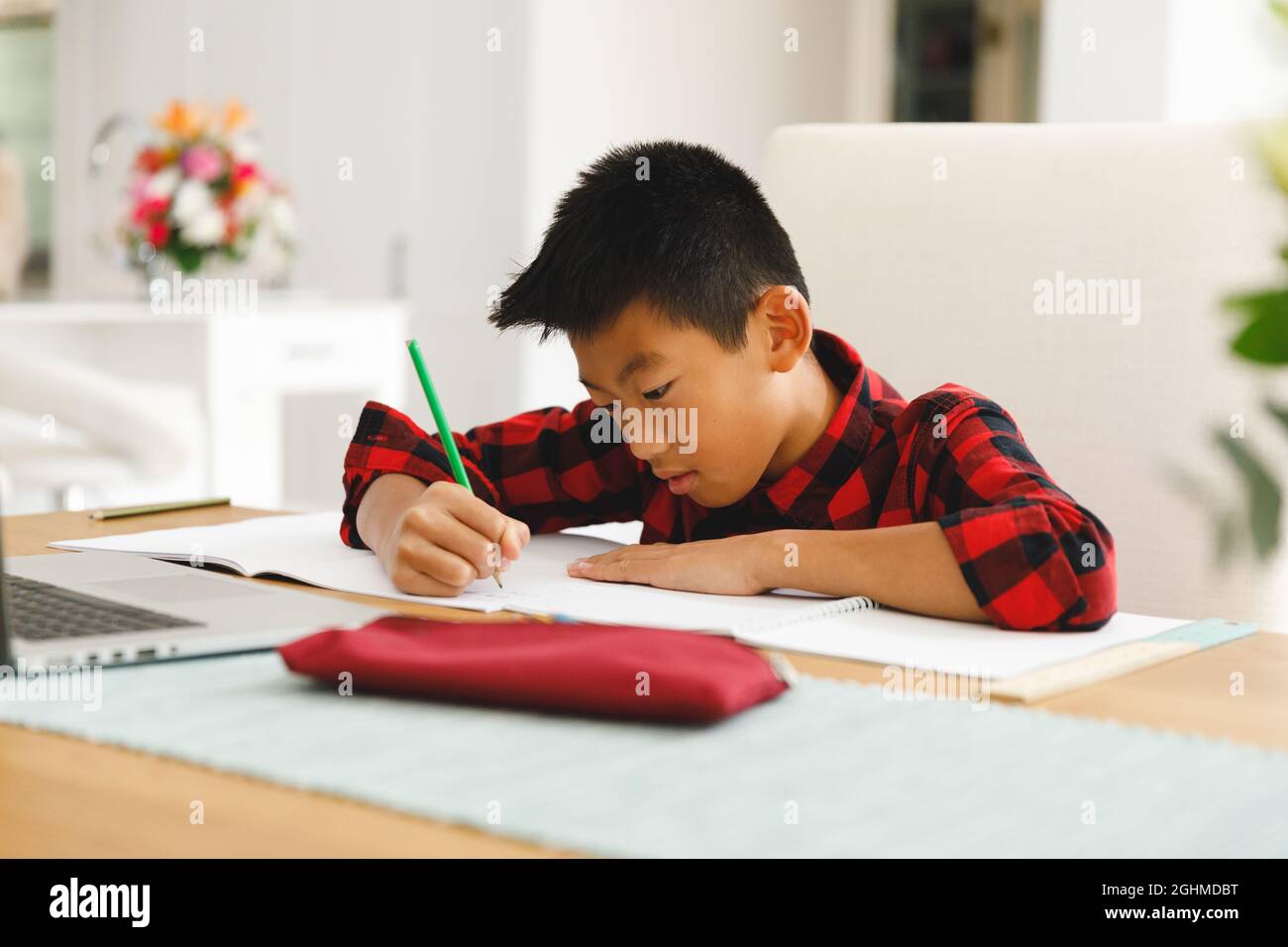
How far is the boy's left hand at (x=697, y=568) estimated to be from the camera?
3.01 feet

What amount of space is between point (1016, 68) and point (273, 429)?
3283 millimetres

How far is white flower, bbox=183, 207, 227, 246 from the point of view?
10.6 ft

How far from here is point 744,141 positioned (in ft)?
13.9

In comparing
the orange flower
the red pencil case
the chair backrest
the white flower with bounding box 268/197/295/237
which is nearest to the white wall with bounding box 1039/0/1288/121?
the chair backrest

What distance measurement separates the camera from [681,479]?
1.12 m

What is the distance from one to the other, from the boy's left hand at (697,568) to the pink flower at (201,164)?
255 cm

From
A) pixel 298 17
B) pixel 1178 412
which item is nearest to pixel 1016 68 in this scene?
pixel 298 17

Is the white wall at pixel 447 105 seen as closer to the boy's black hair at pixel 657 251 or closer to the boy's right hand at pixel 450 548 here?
the boy's black hair at pixel 657 251

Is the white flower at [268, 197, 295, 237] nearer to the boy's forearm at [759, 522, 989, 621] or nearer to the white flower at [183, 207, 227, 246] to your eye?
the white flower at [183, 207, 227, 246]

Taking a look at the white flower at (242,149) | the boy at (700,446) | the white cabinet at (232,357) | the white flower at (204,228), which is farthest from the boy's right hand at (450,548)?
the white flower at (242,149)

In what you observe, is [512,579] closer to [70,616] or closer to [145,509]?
[70,616]

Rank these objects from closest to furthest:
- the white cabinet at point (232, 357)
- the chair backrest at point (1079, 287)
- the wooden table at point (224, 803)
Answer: the wooden table at point (224, 803), the chair backrest at point (1079, 287), the white cabinet at point (232, 357)

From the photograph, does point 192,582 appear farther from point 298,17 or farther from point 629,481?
point 298,17

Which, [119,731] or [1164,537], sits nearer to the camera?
[119,731]
